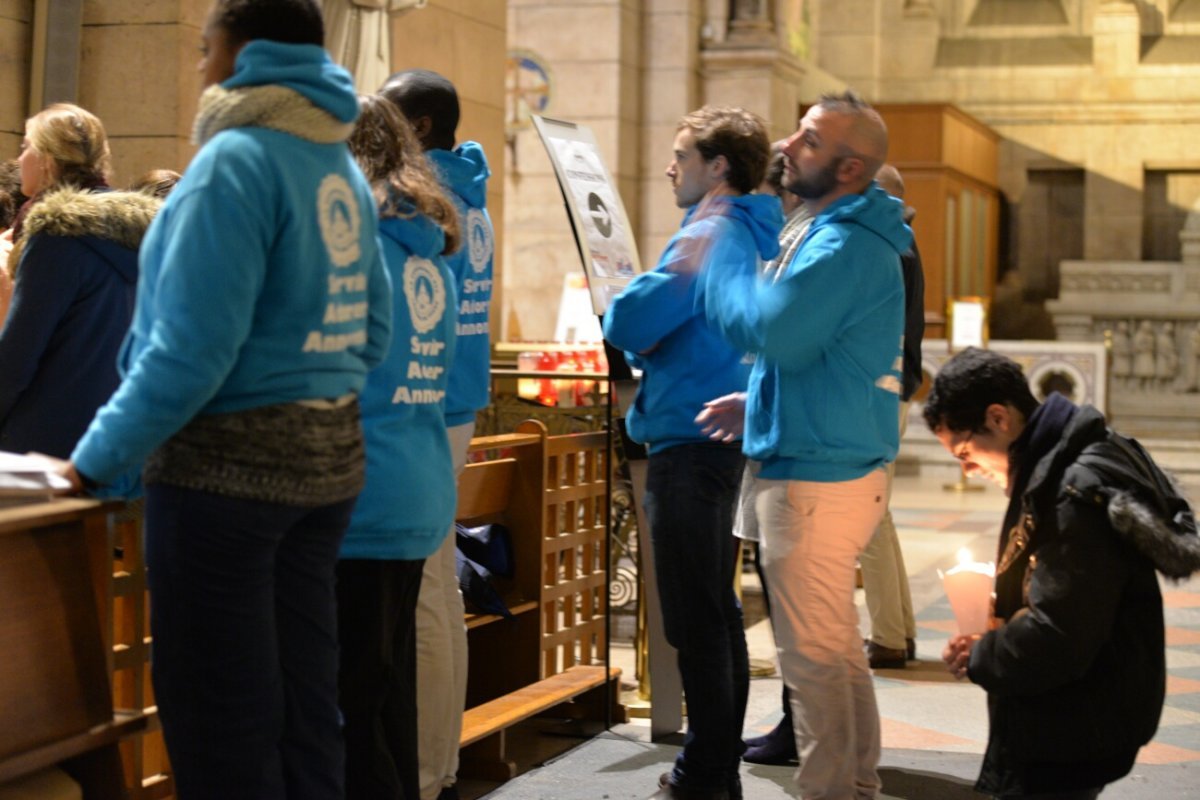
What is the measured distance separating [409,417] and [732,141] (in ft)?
4.13

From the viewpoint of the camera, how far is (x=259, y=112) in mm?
2543

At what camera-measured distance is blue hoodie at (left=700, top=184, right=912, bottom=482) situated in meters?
3.56

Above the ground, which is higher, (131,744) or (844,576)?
(844,576)

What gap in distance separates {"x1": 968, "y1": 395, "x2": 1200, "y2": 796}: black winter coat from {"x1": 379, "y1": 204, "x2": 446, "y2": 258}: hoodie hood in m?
1.15

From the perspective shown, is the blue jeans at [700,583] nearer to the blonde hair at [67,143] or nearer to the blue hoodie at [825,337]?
the blue hoodie at [825,337]

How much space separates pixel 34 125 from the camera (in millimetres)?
4172

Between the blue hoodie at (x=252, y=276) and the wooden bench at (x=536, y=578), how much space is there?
210 cm

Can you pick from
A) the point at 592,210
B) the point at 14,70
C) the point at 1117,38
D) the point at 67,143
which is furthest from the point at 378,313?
the point at 1117,38

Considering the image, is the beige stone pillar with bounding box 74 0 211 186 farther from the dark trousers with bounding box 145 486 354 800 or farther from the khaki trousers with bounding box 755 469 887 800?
the dark trousers with bounding box 145 486 354 800

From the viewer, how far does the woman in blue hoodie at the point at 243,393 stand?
7.97 ft

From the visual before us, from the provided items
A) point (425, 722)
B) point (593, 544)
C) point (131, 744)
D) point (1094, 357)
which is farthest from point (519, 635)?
point (1094, 357)


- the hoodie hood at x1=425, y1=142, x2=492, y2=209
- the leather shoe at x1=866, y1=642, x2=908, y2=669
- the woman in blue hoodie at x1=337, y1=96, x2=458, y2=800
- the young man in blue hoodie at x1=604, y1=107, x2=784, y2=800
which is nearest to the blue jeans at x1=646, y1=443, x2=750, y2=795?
the young man in blue hoodie at x1=604, y1=107, x2=784, y2=800

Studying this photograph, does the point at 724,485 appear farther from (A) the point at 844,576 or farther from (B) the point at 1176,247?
(B) the point at 1176,247

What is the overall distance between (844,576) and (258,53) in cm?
178
